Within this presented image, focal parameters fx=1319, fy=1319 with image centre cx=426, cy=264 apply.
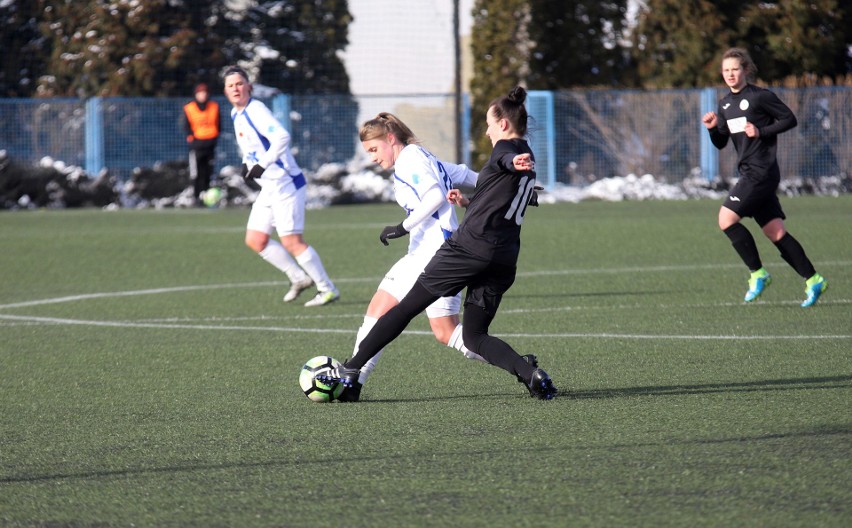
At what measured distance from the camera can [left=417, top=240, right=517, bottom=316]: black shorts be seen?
6.27 metres

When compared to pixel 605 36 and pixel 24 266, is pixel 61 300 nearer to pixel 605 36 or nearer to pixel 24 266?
pixel 24 266

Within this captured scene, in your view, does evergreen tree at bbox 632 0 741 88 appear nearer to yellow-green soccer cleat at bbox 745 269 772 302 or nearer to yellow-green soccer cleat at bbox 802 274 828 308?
yellow-green soccer cleat at bbox 745 269 772 302

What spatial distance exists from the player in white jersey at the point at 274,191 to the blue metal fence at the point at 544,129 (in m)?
18.8

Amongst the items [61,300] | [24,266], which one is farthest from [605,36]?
[61,300]

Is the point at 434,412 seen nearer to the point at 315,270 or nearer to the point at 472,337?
the point at 472,337

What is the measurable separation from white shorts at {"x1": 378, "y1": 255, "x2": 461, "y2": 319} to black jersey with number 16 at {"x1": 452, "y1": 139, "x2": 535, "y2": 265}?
0.52 m

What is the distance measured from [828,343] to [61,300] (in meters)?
6.97

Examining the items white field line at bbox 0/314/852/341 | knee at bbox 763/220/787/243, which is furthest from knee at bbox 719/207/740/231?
white field line at bbox 0/314/852/341

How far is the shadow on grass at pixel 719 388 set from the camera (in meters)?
6.61

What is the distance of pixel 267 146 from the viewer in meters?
11.5

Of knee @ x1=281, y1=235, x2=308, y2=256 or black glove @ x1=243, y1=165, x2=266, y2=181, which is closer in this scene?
black glove @ x1=243, y1=165, x2=266, y2=181

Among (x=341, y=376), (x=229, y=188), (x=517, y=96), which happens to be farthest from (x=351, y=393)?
(x=229, y=188)

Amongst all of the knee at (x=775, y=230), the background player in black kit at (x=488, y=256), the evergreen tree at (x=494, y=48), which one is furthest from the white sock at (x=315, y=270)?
the evergreen tree at (x=494, y=48)

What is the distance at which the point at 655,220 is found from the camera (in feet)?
69.5
